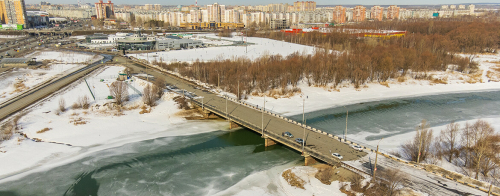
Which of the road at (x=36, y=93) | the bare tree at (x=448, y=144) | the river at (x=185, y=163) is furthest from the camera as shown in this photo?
the road at (x=36, y=93)

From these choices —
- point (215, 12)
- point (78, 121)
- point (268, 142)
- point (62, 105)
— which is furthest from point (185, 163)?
point (215, 12)

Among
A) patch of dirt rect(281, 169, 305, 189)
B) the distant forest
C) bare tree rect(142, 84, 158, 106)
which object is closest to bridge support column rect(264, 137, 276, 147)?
patch of dirt rect(281, 169, 305, 189)

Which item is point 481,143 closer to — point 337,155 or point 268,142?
point 337,155

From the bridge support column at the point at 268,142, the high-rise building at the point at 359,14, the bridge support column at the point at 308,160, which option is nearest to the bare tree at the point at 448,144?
the bridge support column at the point at 308,160

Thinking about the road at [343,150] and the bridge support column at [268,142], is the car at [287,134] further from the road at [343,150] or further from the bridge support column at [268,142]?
the bridge support column at [268,142]

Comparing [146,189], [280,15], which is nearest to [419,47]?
[146,189]

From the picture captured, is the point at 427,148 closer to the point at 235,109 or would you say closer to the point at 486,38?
the point at 235,109
